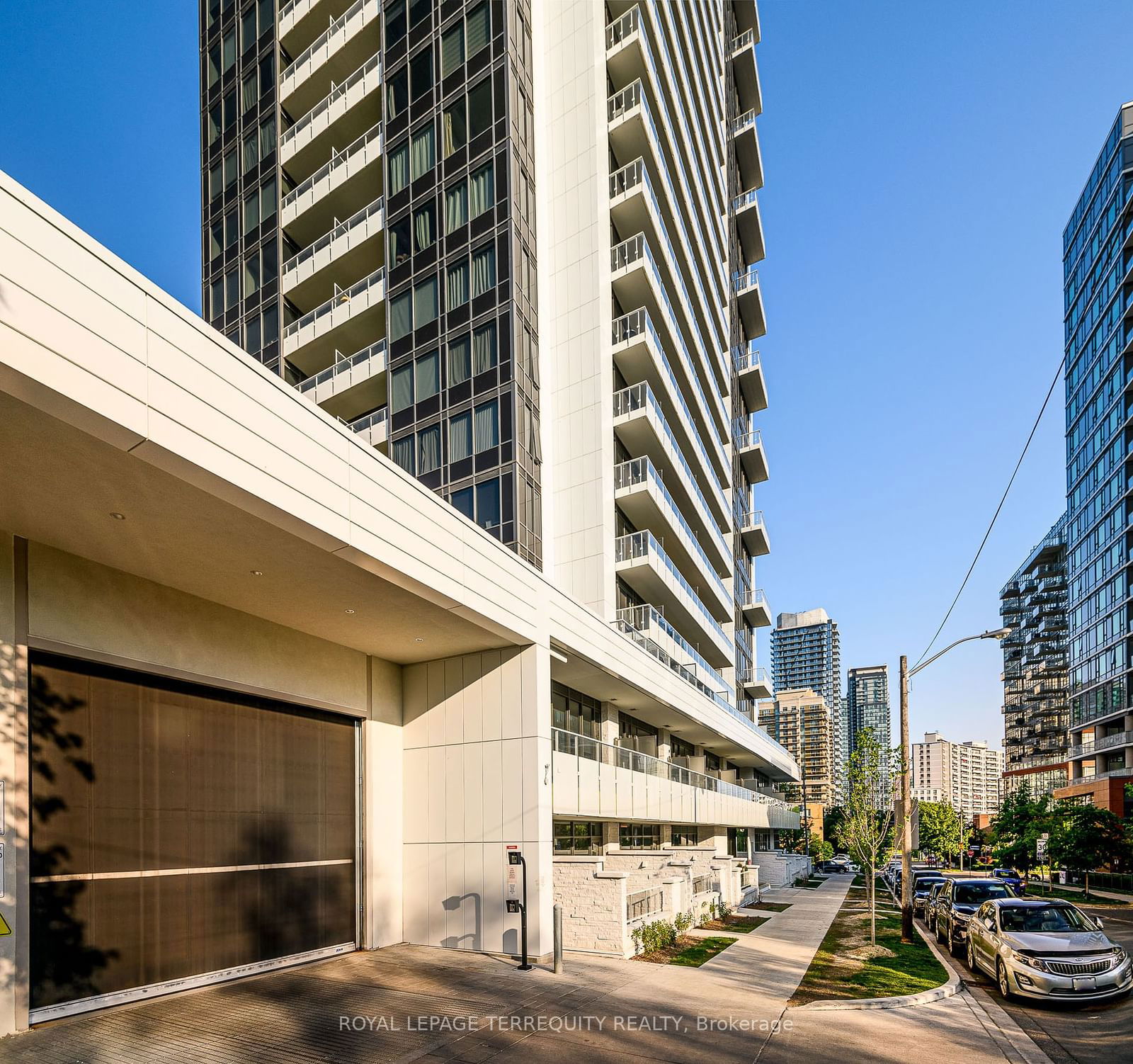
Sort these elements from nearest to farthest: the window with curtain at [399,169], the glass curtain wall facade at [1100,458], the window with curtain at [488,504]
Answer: the window with curtain at [488,504], the window with curtain at [399,169], the glass curtain wall facade at [1100,458]

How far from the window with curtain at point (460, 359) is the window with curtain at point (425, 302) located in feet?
5.38

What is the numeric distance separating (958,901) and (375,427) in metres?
24.6

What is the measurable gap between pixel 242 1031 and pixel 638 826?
81.2ft

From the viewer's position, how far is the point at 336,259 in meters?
36.0

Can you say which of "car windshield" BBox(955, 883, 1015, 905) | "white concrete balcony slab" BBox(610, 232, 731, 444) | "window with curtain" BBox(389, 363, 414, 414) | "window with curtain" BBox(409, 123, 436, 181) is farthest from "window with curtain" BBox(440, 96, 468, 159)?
"car windshield" BBox(955, 883, 1015, 905)

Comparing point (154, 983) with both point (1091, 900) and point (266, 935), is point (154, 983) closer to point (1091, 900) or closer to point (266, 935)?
point (266, 935)

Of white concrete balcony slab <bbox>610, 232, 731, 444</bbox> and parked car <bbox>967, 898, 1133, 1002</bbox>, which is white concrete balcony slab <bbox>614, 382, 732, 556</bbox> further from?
parked car <bbox>967, 898, 1133, 1002</bbox>

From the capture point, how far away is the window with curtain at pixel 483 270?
30547mm

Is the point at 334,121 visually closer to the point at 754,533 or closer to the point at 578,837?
the point at 578,837

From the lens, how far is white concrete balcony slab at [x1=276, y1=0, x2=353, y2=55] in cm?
3822

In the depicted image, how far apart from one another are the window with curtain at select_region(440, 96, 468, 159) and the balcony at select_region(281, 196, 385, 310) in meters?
3.80

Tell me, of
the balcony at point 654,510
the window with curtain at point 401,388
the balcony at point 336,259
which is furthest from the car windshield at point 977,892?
the balcony at point 336,259

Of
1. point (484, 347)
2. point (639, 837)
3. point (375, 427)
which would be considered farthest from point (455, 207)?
point (639, 837)

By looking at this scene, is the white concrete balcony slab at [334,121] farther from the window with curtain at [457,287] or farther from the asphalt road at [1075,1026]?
the asphalt road at [1075,1026]
